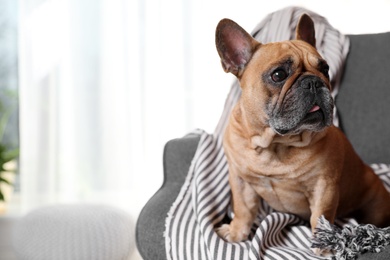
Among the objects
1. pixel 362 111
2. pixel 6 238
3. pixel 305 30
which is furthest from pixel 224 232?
pixel 6 238

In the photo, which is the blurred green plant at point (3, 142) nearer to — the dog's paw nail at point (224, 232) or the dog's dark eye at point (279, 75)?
the dog's paw nail at point (224, 232)

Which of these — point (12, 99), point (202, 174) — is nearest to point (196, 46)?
point (12, 99)

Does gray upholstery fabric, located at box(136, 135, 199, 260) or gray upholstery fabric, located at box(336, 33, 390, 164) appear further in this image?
gray upholstery fabric, located at box(336, 33, 390, 164)

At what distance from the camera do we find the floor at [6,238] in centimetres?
296

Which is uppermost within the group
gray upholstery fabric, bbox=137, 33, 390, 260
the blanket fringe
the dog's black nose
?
the dog's black nose

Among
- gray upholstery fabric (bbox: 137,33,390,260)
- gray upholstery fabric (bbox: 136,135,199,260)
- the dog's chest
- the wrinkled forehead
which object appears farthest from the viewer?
gray upholstery fabric (bbox: 137,33,390,260)

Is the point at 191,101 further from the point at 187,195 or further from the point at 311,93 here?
the point at 311,93

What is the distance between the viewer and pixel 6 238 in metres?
2.99

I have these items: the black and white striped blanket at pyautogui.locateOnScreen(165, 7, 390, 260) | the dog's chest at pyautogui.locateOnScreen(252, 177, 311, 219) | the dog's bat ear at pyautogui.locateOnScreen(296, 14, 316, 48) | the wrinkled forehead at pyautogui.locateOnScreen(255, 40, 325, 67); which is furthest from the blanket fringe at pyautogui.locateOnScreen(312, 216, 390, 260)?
the dog's bat ear at pyautogui.locateOnScreen(296, 14, 316, 48)

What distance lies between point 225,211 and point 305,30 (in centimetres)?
56

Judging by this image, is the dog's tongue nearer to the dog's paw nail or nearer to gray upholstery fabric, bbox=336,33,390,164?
the dog's paw nail

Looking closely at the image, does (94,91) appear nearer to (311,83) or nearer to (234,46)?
(234,46)

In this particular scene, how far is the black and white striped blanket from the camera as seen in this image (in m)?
1.56

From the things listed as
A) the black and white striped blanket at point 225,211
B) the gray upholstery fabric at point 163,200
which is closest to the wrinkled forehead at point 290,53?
the black and white striped blanket at point 225,211
